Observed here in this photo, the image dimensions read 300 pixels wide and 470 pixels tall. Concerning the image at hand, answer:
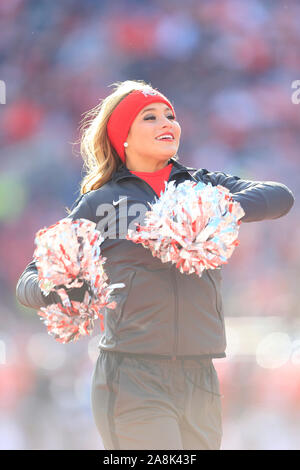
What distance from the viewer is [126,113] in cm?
191

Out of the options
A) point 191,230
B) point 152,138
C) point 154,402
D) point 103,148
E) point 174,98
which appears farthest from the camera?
point 174,98

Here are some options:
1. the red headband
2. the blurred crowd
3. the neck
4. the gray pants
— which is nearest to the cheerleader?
the gray pants

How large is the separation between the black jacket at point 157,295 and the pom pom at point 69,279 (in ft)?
0.34

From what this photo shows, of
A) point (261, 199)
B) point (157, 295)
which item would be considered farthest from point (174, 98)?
point (157, 295)

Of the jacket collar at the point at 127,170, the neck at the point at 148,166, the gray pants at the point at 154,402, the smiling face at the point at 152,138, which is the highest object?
the smiling face at the point at 152,138

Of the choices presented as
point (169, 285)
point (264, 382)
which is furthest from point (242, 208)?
point (264, 382)

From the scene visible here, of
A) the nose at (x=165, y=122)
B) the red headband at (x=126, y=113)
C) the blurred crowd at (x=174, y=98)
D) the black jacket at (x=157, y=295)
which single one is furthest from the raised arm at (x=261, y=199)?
the blurred crowd at (x=174, y=98)

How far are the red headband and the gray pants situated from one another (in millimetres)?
654

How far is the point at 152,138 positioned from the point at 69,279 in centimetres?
60

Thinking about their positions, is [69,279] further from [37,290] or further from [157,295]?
[157,295]

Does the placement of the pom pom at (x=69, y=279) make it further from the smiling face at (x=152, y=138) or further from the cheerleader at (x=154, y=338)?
the smiling face at (x=152, y=138)

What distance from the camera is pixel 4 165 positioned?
4777mm

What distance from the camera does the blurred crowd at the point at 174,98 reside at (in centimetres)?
462

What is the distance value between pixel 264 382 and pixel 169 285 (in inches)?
96.0
